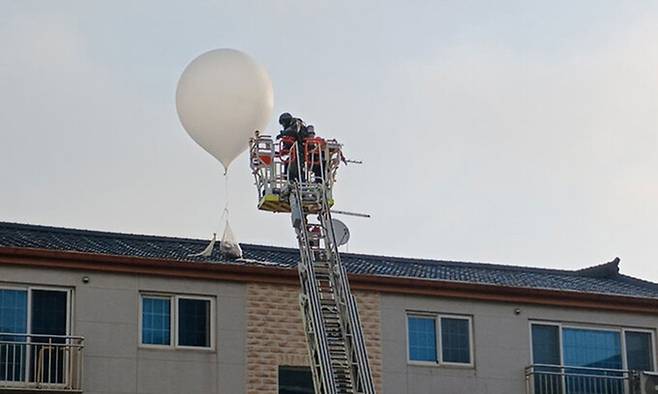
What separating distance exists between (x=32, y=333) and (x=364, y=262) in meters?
10.3

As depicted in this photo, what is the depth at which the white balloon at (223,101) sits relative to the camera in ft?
109

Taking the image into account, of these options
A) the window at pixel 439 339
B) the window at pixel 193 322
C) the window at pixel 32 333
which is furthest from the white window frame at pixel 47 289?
the window at pixel 439 339

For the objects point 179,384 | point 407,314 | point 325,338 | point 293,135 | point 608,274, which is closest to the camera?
point 325,338

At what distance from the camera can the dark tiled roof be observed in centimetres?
3597

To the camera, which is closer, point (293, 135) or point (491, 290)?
point (293, 135)

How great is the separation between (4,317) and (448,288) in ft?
32.5

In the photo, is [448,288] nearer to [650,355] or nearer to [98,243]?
[650,355]

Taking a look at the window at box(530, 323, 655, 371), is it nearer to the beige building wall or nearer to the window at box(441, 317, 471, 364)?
the window at box(441, 317, 471, 364)

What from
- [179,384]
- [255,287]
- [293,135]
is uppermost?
[293,135]

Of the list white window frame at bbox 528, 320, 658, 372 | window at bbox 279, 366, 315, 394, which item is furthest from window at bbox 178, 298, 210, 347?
white window frame at bbox 528, 320, 658, 372

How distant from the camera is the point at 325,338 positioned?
28.9m

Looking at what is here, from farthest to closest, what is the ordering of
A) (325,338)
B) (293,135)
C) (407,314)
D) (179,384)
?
(407,314), (179,384), (293,135), (325,338)

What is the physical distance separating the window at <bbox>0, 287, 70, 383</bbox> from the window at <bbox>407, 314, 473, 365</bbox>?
7.90 metres

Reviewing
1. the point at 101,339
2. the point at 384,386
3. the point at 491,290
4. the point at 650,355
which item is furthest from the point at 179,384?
the point at 650,355
